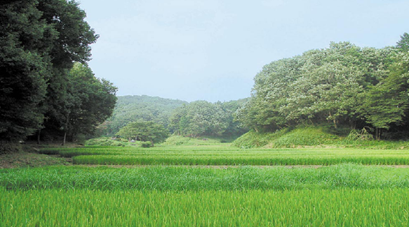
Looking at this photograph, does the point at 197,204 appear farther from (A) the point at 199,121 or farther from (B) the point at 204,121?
(A) the point at 199,121

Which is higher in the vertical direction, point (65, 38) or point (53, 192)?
point (65, 38)

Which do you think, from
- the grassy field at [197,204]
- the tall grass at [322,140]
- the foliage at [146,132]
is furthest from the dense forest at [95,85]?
the foliage at [146,132]

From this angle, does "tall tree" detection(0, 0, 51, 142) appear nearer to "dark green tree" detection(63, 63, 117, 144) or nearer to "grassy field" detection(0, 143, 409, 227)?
"grassy field" detection(0, 143, 409, 227)

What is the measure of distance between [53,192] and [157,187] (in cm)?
189

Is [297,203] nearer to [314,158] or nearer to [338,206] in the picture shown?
[338,206]

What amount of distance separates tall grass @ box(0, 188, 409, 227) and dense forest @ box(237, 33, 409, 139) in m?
22.3

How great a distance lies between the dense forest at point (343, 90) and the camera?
2152 centimetres

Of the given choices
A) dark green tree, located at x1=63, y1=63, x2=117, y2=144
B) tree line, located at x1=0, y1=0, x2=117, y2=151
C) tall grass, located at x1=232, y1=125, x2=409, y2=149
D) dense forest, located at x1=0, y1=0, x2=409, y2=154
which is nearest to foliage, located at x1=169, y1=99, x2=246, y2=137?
dense forest, located at x1=0, y1=0, x2=409, y2=154

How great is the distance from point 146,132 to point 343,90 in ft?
104

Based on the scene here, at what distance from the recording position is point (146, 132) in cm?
4188

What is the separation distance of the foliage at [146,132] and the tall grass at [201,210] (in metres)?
38.6

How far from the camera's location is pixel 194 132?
5609 cm

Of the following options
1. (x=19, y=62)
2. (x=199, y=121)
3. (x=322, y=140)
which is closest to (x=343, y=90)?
(x=322, y=140)

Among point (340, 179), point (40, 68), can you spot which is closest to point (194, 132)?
point (40, 68)
